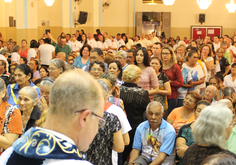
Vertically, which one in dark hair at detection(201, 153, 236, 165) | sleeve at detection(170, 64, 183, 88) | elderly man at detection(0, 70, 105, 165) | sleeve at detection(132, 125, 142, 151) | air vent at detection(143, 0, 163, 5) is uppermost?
air vent at detection(143, 0, 163, 5)

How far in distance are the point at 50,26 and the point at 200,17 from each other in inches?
392

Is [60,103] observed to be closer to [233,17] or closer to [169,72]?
Result: [169,72]

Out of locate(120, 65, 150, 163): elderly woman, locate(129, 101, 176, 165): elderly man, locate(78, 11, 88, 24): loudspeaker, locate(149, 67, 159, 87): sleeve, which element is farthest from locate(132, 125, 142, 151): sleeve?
locate(78, 11, 88, 24): loudspeaker

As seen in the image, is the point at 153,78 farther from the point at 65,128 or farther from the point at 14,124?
the point at 65,128

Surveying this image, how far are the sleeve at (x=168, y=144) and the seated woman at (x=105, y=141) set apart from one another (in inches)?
51.6

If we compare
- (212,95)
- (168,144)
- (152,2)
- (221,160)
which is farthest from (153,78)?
(152,2)

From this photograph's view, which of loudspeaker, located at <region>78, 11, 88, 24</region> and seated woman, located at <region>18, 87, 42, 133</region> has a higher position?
loudspeaker, located at <region>78, 11, 88, 24</region>

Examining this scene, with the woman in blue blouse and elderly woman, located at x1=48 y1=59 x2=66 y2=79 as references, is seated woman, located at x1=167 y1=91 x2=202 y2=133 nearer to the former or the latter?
elderly woman, located at x1=48 y1=59 x2=66 y2=79

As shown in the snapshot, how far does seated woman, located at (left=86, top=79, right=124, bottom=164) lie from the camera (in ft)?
8.68

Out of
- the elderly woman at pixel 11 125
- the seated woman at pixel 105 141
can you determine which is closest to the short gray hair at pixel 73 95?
the seated woman at pixel 105 141

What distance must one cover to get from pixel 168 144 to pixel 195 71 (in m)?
2.60

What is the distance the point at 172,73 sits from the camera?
221 inches

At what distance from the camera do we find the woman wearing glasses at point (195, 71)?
6.13 meters

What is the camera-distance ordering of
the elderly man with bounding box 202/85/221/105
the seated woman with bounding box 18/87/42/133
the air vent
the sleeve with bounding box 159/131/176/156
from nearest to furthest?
the seated woman with bounding box 18/87/42/133 < the sleeve with bounding box 159/131/176/156 < the elderly man with bounding box 202/85/221/105 < the air vent
